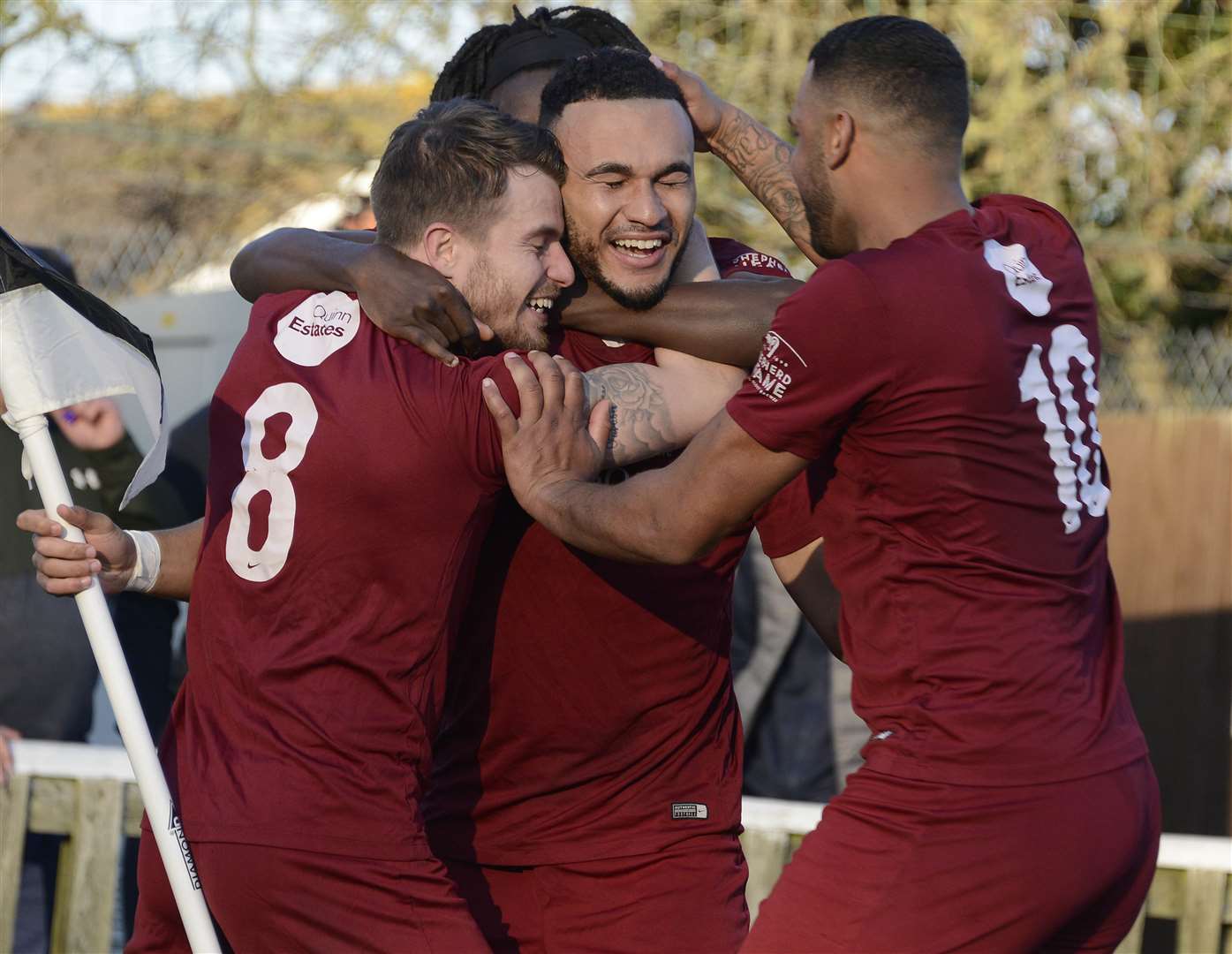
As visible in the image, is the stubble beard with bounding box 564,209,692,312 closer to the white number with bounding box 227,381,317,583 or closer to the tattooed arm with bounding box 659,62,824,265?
the tattooed arm with bounding box 659,62,824,265

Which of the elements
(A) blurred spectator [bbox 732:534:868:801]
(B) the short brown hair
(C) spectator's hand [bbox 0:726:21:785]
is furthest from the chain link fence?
(B) the short brown hair

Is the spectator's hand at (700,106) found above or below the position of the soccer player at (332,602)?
above

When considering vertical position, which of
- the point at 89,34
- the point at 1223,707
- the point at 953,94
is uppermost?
the point at 89,34

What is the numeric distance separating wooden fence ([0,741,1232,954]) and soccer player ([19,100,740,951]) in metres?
1.63

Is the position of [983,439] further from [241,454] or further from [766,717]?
[766,717]

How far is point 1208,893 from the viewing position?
470 cm

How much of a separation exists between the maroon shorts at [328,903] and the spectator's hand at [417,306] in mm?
969

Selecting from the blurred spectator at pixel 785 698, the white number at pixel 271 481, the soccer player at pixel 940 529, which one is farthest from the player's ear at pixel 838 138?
the blurred spectator at pixel 785 698

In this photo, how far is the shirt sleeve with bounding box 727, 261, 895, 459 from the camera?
293cm

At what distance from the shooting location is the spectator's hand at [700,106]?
407 cm

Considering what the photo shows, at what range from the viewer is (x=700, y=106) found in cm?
414

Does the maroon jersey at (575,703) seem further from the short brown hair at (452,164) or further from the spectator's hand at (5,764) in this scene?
the spectator's hand at (5,764)

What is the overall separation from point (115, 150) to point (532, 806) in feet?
23.3

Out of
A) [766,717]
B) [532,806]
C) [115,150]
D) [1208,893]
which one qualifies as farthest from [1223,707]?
[115,150]
